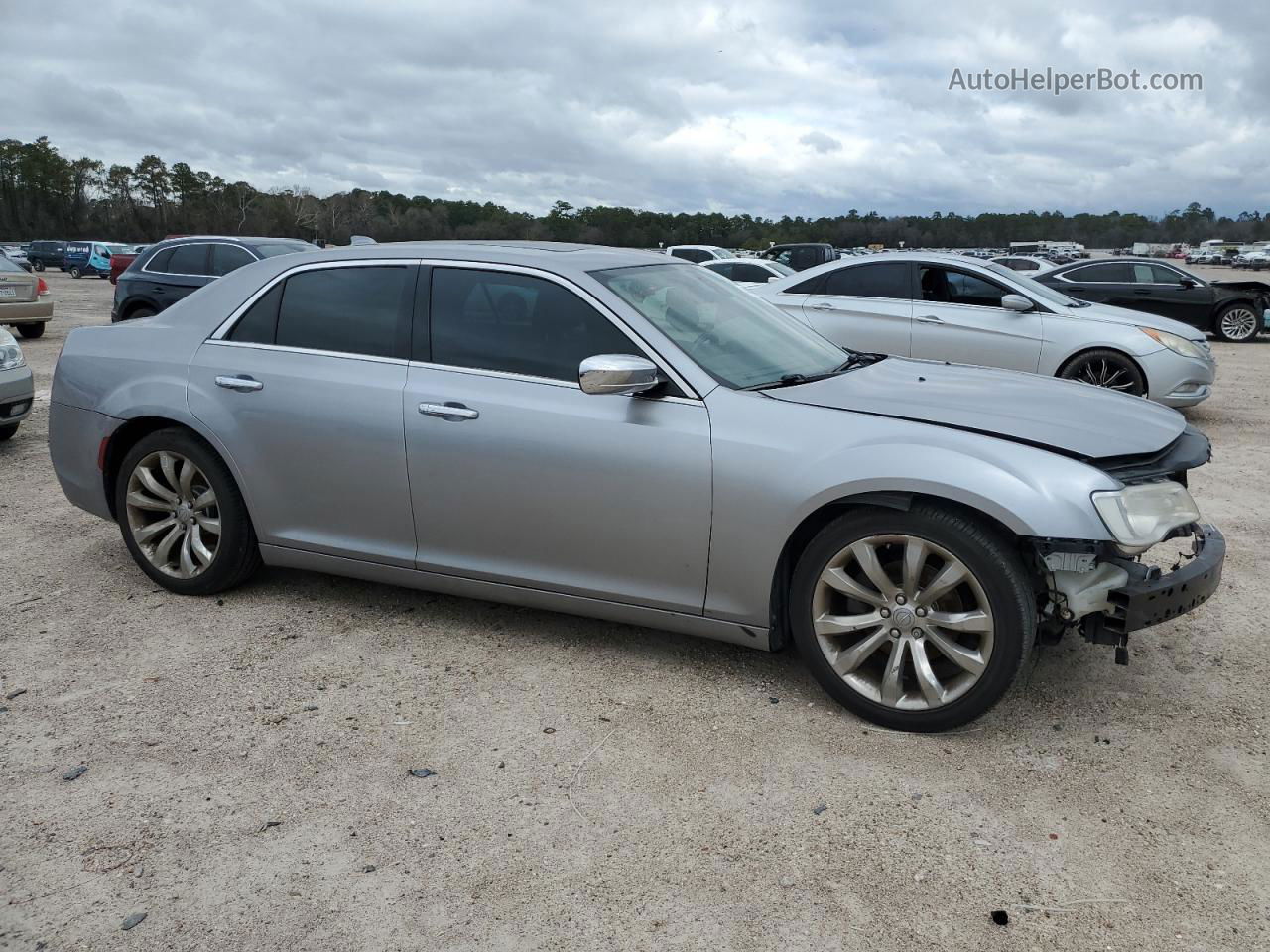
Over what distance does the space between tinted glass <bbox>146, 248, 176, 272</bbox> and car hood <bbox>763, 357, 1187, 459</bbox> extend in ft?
40.2

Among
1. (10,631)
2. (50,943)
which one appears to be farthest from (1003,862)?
(10,631)

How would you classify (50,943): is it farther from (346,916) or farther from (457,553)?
(457,553)

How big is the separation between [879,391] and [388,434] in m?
1.92

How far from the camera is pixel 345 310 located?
4.41 metres

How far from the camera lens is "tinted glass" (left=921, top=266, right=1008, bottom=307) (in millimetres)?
9312

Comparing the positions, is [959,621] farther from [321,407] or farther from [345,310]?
[345,310]

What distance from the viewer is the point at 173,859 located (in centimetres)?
282

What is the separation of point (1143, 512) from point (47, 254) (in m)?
59.0

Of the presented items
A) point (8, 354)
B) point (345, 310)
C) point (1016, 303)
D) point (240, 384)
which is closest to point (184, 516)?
point (240, 384)

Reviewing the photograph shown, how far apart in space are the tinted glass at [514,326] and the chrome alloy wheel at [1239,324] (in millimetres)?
17451

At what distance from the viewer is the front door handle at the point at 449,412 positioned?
399cm

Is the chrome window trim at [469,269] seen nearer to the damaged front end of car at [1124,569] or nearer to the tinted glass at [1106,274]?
the damaged front end of car at [1124,569]

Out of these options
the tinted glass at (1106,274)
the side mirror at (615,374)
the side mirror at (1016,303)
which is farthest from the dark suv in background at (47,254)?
the side mirror at (615,374)

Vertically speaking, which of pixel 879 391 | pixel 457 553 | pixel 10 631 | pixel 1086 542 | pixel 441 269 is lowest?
pixel 10 631
